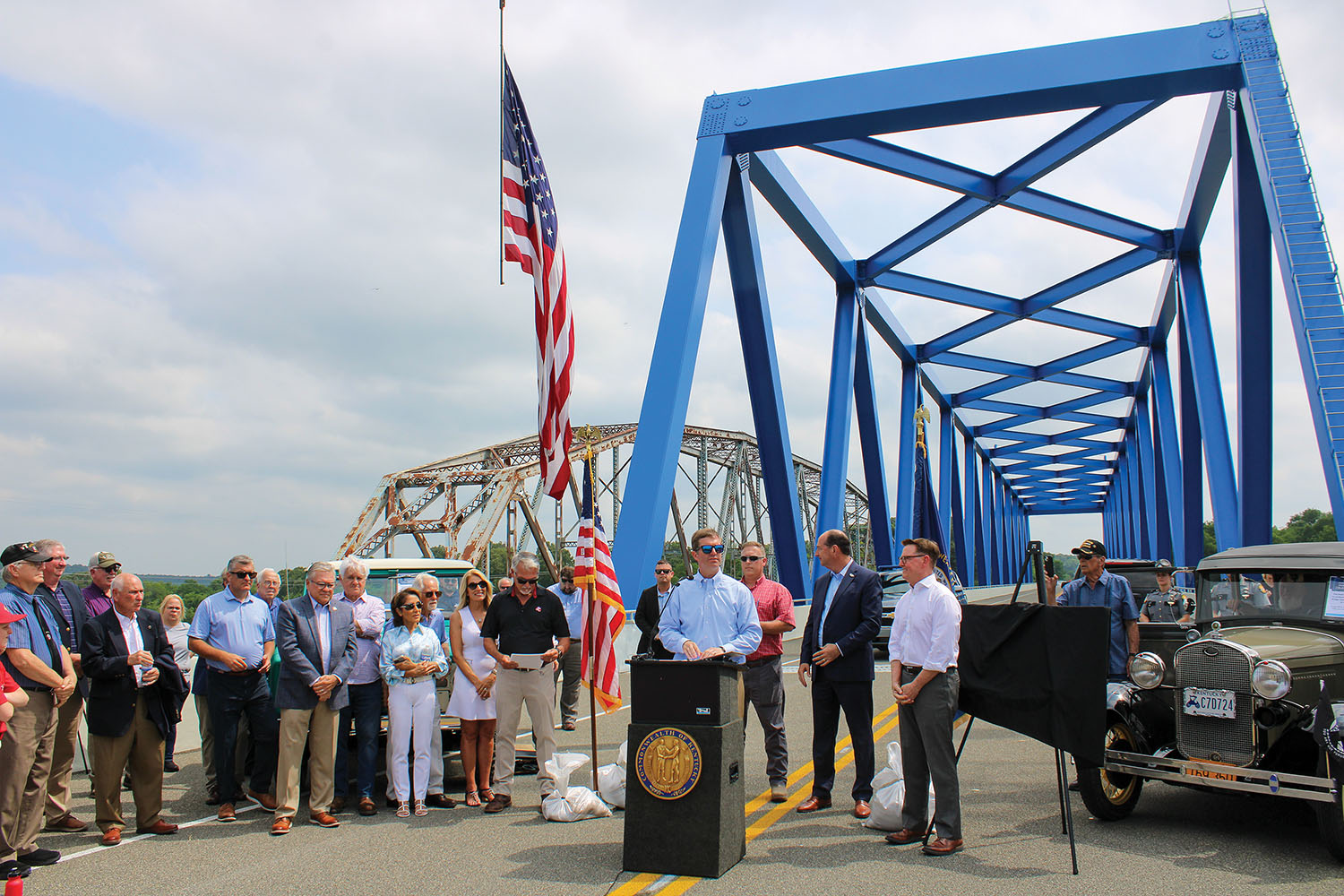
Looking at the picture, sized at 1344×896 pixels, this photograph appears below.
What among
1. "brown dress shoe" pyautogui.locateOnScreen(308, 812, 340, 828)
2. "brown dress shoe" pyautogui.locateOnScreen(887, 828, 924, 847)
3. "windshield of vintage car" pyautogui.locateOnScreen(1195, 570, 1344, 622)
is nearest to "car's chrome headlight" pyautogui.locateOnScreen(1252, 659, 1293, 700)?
"windshield of vintage car" pyautogui.locateOnScreen(1195, 570, 1344, 622)

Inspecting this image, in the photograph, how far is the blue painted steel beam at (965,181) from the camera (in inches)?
624

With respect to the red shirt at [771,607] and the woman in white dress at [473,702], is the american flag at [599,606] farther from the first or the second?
the red shirt at [771,607]

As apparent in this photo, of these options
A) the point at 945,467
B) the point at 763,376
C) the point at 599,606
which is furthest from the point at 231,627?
the point at 945,467

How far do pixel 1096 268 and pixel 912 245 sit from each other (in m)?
5.08

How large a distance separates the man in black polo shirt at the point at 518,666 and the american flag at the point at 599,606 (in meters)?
0.40

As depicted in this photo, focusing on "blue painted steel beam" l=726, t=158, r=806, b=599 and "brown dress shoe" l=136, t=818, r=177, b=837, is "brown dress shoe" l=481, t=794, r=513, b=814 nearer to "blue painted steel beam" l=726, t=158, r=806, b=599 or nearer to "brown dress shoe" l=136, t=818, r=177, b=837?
"brown dress shoe" l=136, t=818, r=177, b=837

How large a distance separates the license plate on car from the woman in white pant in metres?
4.67

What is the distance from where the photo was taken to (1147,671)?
5.81 meters

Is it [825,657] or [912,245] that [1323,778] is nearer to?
[825,657]

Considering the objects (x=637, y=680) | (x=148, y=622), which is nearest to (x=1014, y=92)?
(x=637, y=680)

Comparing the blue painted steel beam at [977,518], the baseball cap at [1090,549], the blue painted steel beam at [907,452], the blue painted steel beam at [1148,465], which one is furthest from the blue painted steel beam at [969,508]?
the baseball cap at [1090,549]

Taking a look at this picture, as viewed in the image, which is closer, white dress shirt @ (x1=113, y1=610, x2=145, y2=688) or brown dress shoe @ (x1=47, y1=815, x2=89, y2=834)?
brown dress shoe @ (x1=47, y1=815, x2=89, y2=834)

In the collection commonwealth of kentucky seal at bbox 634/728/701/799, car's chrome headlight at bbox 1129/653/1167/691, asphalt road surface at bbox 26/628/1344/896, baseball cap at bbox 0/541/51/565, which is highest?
baseball cap at bbox 0/541/51/565

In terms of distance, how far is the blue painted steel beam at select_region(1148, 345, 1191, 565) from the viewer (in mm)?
25812
